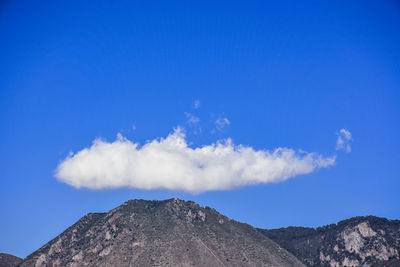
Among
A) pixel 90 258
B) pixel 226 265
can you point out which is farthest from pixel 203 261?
pixel 90 258

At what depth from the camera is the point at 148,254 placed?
196 m

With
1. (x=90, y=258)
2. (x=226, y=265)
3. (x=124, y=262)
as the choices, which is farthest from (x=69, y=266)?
(x=226, y=265)

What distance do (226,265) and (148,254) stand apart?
28827 millimetres

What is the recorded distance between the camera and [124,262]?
632ft

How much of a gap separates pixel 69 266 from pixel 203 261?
49.3 metres

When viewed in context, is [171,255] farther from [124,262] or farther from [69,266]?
[69,266]

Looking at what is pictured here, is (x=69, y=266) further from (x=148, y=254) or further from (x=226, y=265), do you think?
(x=226, y=265)

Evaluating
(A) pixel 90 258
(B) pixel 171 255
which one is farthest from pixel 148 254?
(A) pixel 90 258

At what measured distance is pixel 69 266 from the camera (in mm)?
198750

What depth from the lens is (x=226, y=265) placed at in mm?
198250

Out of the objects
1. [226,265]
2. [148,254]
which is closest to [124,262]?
[148,254]

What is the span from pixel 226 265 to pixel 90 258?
50117 millimetres

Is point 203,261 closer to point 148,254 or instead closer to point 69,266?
point 148,254

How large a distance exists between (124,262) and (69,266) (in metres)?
22.1
